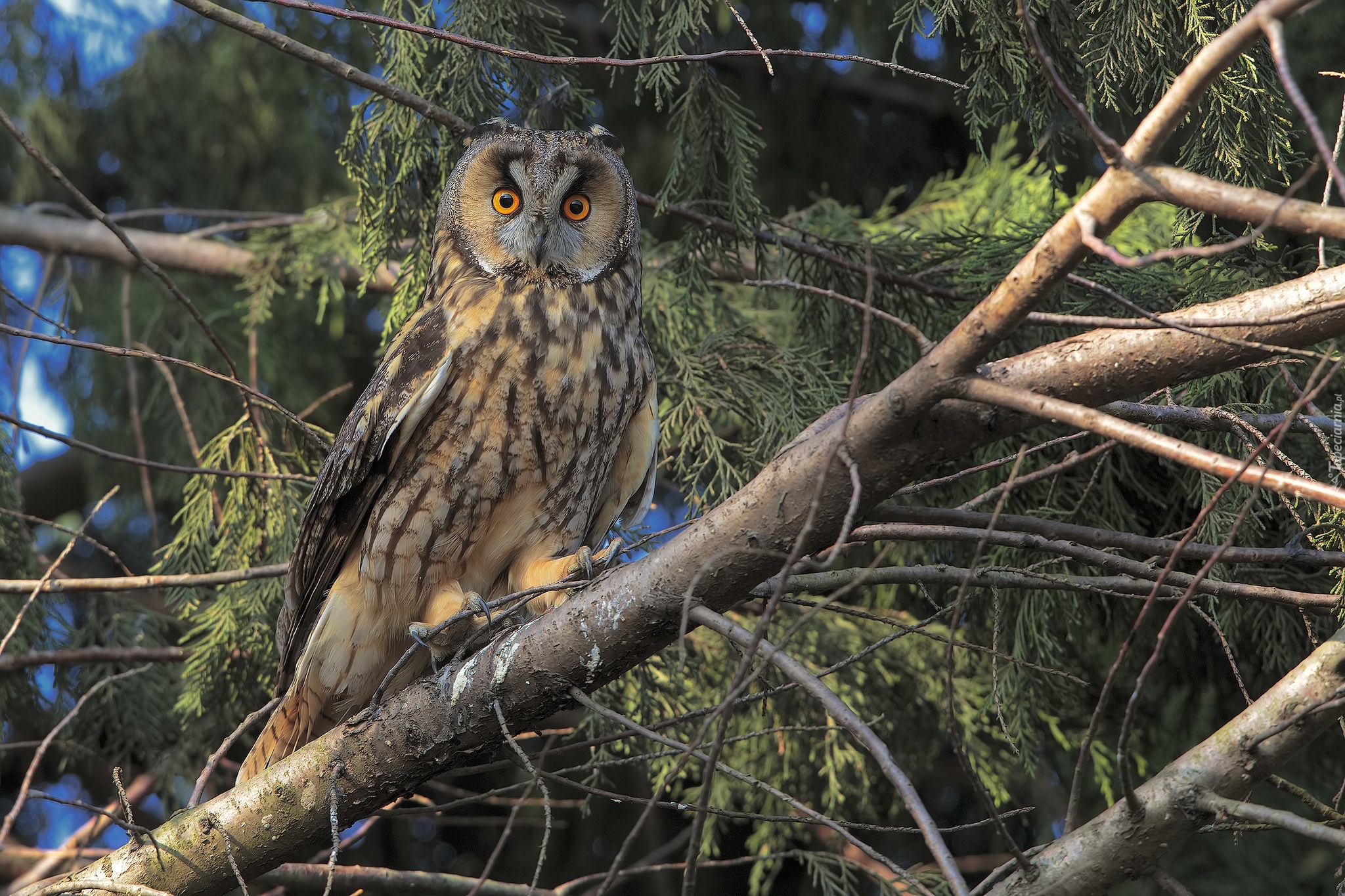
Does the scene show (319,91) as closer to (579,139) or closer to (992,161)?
(579,139)

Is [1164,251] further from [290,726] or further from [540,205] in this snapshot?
[290,726]

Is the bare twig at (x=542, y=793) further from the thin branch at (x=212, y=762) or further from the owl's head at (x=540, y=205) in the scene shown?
the owl's head at (x=540, y=205)

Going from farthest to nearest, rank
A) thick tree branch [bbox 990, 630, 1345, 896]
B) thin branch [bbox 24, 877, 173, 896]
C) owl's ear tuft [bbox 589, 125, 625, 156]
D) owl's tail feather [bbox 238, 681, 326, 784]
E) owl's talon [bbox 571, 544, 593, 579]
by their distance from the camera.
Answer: owl's ear tuft [bbox 589, 125, 625, 156]
owl's tail feather [bbox 238, 681, 326, 784]
owl's talon [bbox 571, 544, 593, 579]
thin branch [bbox 24, 877, 173, 896]
thick tree branch [bbox 990, 630, 1345, 896]

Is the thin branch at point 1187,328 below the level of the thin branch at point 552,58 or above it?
below

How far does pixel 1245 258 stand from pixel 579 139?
5.36 feet

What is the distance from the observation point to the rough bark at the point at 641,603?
146cm

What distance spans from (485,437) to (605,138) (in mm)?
908

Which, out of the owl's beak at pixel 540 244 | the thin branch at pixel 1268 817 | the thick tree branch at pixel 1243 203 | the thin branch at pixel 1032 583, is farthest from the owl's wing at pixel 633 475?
the thick tree branch at pixel 1243 203

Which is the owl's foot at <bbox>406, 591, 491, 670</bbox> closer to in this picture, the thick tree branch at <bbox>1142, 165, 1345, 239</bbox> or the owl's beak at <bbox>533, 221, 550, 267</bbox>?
the owl's beak at <bbox>533, 221, 550, 267</bbox>

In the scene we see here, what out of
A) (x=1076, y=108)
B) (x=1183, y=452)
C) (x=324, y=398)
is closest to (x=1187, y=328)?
(x=1183, y=452)

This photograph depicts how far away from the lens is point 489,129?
2.79 metres

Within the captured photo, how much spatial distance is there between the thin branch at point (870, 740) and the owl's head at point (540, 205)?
142cm

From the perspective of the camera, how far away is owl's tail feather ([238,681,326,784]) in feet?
8.71

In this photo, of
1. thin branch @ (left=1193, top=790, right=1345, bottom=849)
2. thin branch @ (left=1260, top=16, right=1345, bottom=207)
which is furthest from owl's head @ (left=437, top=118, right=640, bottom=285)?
thin branch @ (left=1260, top=16, right=1345, bottom=207)
